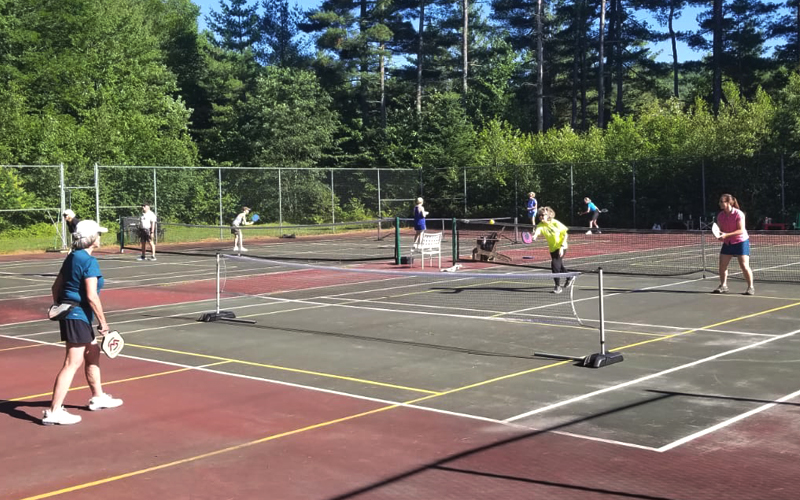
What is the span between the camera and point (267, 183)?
4072 cm

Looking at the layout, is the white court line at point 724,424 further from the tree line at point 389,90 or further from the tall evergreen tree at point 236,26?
the tall evergreen tree at point 236,26

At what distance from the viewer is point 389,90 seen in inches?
2475

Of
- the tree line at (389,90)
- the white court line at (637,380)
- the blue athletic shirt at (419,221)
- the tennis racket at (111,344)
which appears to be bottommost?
the white court line at (637,380)

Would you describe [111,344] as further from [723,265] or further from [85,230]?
[723,265]

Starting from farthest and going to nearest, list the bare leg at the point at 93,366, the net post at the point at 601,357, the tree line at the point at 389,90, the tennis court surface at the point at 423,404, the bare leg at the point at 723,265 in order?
the tree line at the point at 389,90
the bare leg at the point at 723,265
the net post at the point at 601,357
the bare leg at the point at 93,366
the tennis court surface at the point at 423,404

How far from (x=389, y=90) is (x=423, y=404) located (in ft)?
184

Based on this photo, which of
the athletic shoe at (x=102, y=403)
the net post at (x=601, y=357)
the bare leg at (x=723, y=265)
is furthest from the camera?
the bare leg at (x=723, y=265)

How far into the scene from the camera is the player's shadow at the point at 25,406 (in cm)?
→ 819

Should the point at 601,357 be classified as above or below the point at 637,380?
above

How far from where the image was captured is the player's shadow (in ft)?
Result: 26.9

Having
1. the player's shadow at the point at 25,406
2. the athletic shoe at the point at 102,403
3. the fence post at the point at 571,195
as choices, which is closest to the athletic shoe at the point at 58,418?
the player's shadow at the point at 25,406

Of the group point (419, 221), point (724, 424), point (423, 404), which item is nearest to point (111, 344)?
point (423, 404)

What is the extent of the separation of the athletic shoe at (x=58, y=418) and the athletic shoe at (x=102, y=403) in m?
0.43

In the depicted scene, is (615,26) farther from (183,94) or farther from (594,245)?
(594,245)
